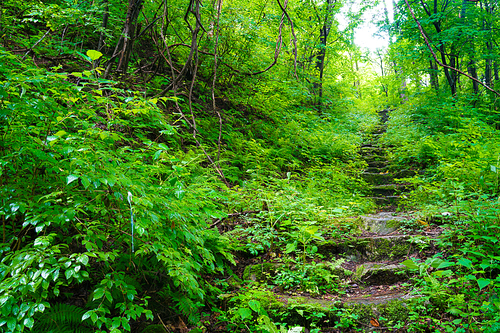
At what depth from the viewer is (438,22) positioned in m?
8.09

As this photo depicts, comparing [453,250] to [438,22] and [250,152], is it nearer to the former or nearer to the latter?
[250,152]

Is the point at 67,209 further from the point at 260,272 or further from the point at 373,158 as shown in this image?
the point at 373,158

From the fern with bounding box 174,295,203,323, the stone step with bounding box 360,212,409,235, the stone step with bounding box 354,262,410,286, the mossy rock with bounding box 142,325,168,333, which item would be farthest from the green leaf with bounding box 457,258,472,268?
the mossy rock with bounding box 142,325,168,333

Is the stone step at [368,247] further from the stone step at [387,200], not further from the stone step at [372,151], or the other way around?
the stone step at [372,151]

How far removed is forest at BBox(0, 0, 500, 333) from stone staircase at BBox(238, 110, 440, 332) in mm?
19

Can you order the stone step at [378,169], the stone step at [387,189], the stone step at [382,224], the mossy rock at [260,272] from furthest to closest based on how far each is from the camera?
the stone step at [378,169], the stone step at [387,189], the stone step at [382,224], the mossy rock at [260,272]

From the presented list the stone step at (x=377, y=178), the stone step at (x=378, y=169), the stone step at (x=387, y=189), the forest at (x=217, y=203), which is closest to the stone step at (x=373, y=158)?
the forest at (x=217, y=203)

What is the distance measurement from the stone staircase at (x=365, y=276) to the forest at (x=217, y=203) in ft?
0.06

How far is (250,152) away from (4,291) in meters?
4.64

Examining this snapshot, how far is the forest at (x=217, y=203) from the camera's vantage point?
5.71ft

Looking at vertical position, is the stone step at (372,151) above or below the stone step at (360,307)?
above

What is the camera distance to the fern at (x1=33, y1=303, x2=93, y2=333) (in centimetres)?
168

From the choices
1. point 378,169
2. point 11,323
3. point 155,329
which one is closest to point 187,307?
point 155,329

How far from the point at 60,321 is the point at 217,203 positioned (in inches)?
86.6
